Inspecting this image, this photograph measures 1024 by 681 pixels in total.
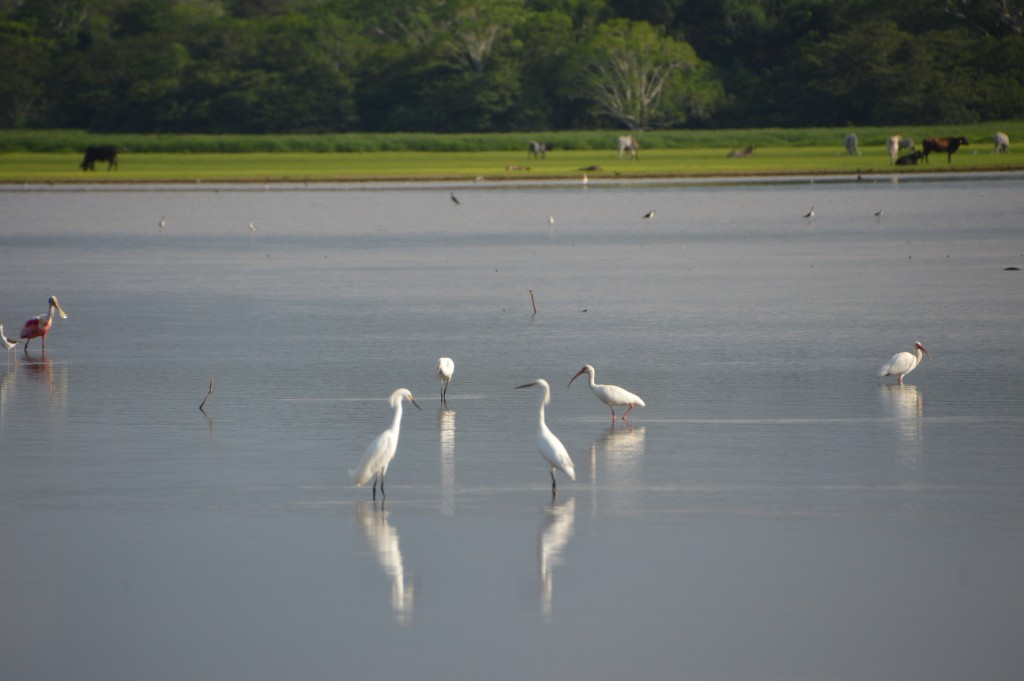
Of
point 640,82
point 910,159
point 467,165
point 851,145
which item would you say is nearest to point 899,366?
point 910,159

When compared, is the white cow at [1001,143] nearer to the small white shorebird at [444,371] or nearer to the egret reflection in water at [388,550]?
the small white shorebird at [444,371]

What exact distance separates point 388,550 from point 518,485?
5.41ft

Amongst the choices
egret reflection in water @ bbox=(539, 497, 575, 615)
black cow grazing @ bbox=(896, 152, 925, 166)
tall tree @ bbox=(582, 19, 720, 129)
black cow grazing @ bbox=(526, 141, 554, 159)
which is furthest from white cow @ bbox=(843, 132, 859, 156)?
egret reflection in water @ bbox=(539, 497, 575, 615)

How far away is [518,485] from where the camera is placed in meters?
10.0

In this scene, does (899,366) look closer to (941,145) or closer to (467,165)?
(941,145)

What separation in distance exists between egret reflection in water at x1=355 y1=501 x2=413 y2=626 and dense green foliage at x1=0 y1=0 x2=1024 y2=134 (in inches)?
3135

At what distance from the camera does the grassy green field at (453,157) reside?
6256 centimetres

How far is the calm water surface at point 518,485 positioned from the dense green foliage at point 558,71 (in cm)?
6600

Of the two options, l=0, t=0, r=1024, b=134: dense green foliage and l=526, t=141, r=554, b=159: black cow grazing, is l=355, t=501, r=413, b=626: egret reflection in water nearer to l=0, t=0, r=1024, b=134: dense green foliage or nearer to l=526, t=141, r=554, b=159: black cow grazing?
l=526, t=141, r=554, b=159: black cow grazing

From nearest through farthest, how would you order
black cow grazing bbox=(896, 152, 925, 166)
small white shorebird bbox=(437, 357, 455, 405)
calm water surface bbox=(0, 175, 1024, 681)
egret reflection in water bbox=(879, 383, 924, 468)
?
calm water surface bbox=(0, 175, 1024, 681) < egret reflection in water bbox=(879, 383, 924, 468) < small white shorebird bbox=(437, 357, 455, 405) < black cow grazing bbox=(896, 152, 925, 166)

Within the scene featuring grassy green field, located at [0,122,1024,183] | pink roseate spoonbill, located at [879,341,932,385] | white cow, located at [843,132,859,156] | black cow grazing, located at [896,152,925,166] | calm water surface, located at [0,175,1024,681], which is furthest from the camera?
white cow, located at [843,132,859,156]

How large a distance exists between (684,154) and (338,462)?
6644 cm

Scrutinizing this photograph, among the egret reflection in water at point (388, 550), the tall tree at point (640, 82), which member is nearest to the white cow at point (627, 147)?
the tall tree at point (640, 82)

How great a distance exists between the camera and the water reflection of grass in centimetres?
6156
